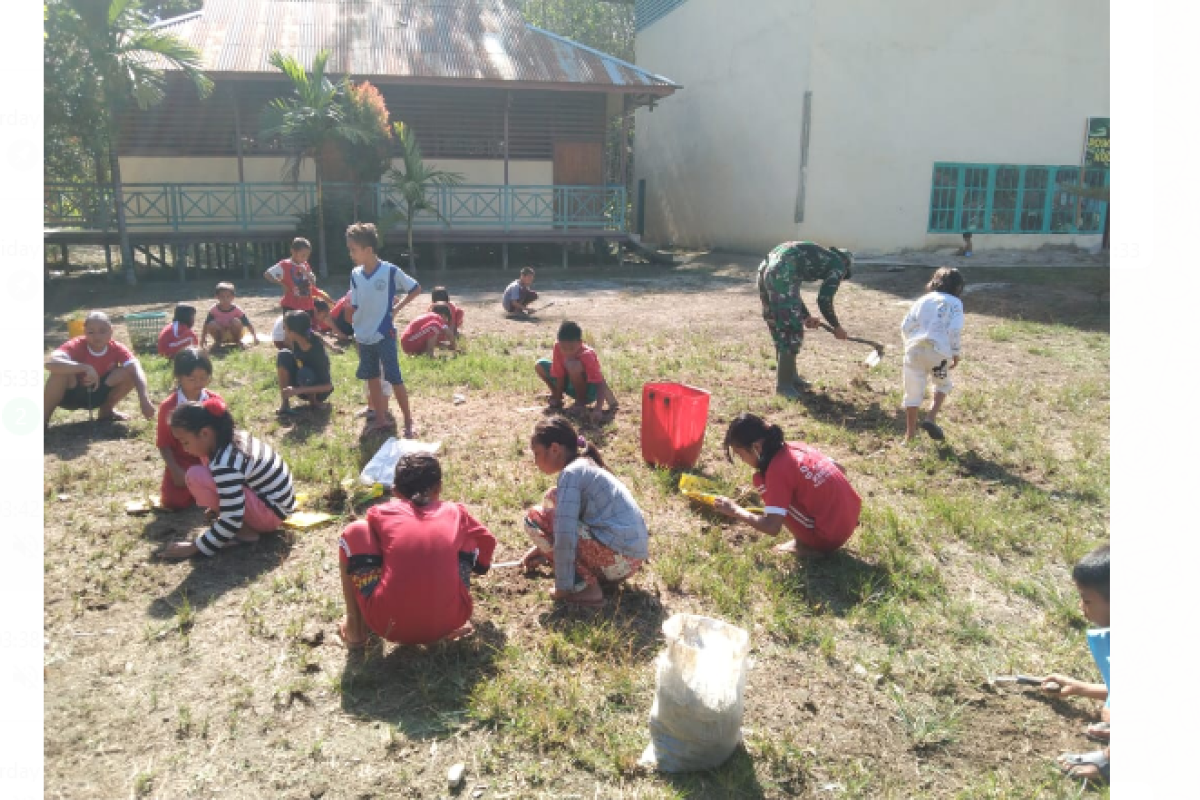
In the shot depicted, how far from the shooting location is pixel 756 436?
4113mm

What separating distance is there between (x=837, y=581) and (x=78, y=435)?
→ 215 inches

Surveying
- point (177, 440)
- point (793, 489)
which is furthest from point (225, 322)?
point (793, 489)

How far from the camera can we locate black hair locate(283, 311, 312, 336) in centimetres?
651

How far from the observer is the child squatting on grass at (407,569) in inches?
127

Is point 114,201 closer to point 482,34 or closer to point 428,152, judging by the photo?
point 428,152

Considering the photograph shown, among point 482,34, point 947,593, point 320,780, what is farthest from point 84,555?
point 482,34

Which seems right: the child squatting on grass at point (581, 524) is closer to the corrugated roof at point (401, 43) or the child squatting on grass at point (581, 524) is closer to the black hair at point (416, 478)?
the black hair at point (416, 478)

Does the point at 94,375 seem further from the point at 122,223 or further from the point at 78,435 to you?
the point at 122,223

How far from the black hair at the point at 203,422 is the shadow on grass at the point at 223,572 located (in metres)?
0.55

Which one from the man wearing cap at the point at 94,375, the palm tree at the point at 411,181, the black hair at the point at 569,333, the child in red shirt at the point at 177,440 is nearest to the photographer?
the child in red shirt at the point at 177,440

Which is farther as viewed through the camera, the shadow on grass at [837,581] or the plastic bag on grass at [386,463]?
the plastic bag on grass at [386,463]

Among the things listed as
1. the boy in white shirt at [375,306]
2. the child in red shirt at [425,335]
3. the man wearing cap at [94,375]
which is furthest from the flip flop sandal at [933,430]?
the man wearing cap at [94,375]

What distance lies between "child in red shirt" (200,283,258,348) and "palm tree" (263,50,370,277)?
6627 mm

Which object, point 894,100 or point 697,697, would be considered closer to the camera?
point 697,697
